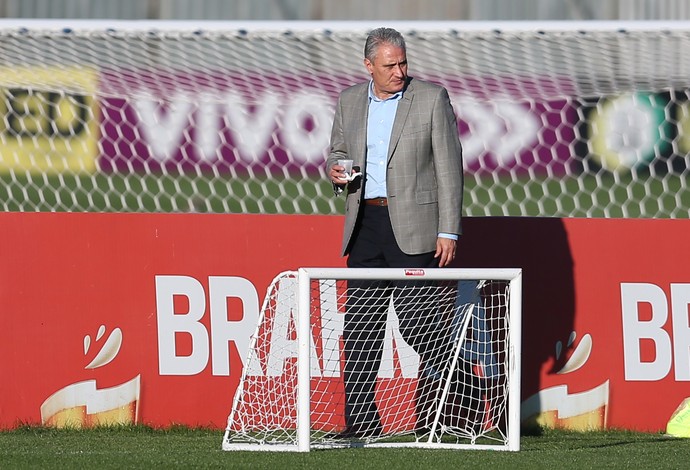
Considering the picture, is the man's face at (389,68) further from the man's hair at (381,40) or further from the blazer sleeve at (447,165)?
the blazer sleeve at (447,165)

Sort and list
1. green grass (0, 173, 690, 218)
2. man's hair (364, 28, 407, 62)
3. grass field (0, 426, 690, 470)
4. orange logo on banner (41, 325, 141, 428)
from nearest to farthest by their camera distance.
Result: 1. grass field (0, 426, 690, 470)
2. man's hair (364, 28, 407, 62)
3. orange logo on banner (41, 325, 141, 428)
4. green grass (0, 173, 690, 218)

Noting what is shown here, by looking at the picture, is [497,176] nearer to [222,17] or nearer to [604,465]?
[604,465]

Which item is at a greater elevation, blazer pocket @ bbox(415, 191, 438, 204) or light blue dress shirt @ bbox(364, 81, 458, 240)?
light blue dress shirt @ bbox(364, 81, 458, 240)

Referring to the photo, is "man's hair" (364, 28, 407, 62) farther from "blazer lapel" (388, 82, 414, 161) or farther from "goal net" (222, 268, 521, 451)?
"goal net" (222, 268, 521, 451)

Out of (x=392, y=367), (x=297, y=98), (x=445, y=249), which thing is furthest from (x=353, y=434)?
(x=297, y=98)

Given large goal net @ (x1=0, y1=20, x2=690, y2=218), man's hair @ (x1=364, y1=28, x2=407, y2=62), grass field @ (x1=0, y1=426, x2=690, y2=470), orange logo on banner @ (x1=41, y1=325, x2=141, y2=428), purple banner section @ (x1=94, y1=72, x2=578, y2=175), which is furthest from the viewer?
purple banner section @ (x1=94, y1=72, x2=578, y2=175)

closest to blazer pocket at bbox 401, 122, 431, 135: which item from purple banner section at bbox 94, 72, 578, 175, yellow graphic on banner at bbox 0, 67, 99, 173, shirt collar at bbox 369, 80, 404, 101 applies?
shirt collar at bbox 369, 80, 404, 101

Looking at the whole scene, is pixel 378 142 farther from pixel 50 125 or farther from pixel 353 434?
pixel 50 125

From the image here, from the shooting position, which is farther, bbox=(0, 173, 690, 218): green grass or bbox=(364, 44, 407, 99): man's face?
bbox=(0, 173, 690, 218): green grass

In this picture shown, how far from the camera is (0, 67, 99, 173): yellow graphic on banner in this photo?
278 inches

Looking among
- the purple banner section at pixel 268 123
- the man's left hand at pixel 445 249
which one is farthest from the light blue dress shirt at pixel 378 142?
the purple banner section at pixel 268 123

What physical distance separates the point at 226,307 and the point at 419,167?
1.29m

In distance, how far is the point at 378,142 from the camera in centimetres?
500

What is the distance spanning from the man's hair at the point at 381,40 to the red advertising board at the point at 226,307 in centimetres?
105
